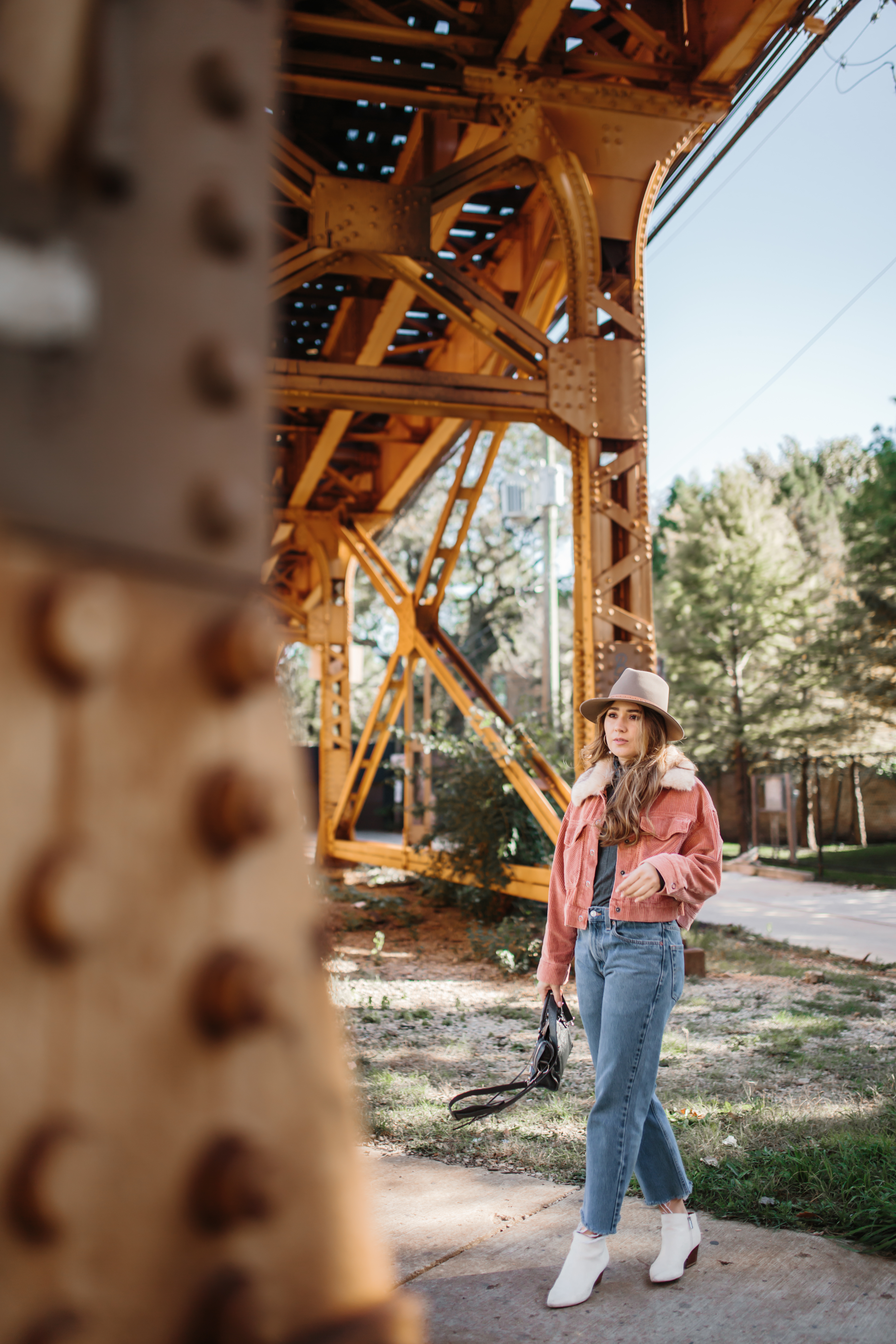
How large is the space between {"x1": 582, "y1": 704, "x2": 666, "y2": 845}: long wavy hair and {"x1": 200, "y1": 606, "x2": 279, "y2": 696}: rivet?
8.77 ft

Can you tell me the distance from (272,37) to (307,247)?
6352mm

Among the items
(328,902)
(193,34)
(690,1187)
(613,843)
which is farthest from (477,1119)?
(328,902)

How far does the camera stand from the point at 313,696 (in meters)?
44.1

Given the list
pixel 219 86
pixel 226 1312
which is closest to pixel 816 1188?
pixel 226 1312

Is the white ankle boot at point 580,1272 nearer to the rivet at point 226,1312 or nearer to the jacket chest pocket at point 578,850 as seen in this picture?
the jacket chest pocket at point 578,850

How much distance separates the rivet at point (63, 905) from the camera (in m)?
0.66

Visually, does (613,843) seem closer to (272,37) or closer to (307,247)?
(272,37)

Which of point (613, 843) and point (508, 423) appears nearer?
point (613, 843)

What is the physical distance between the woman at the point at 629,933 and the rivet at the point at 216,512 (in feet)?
8.48

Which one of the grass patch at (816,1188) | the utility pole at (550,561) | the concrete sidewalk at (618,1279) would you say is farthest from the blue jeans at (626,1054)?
the utility pole at (550,561)

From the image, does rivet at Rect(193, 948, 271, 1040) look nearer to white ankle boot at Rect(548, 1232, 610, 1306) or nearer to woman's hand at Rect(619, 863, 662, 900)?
woman's hand at Rect(619, 863, 662, 900)

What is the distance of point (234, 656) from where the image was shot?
73 centimetres

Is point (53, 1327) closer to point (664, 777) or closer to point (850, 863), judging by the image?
point (664, 777)

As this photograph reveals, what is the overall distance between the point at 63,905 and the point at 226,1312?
0.31 metres
